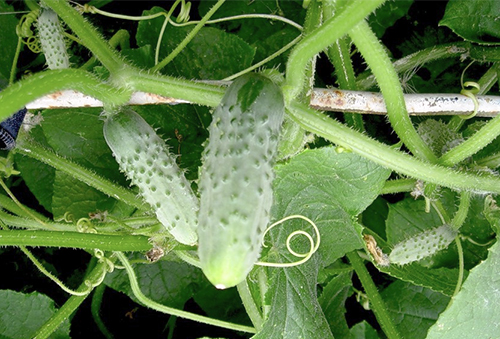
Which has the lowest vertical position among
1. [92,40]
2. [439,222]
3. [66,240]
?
[439,222]

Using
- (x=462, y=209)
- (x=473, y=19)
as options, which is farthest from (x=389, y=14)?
(x=462, y=209)

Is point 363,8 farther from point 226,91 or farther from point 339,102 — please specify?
point 339,102

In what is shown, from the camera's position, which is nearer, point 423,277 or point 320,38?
point 320,38

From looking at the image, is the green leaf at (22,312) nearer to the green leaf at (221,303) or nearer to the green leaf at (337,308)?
the green leaf at (221,303)

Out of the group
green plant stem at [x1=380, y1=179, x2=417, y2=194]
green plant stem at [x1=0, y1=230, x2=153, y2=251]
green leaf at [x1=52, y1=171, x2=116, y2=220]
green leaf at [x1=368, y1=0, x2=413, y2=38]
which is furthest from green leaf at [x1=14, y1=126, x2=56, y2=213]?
green leaf at [x1=368, y1=0, x2=413, y2=38]

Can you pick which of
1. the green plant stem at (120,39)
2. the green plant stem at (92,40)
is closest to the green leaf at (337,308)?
the green plant stem at (92,40)

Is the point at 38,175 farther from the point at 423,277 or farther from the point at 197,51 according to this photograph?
the point at 423,277
